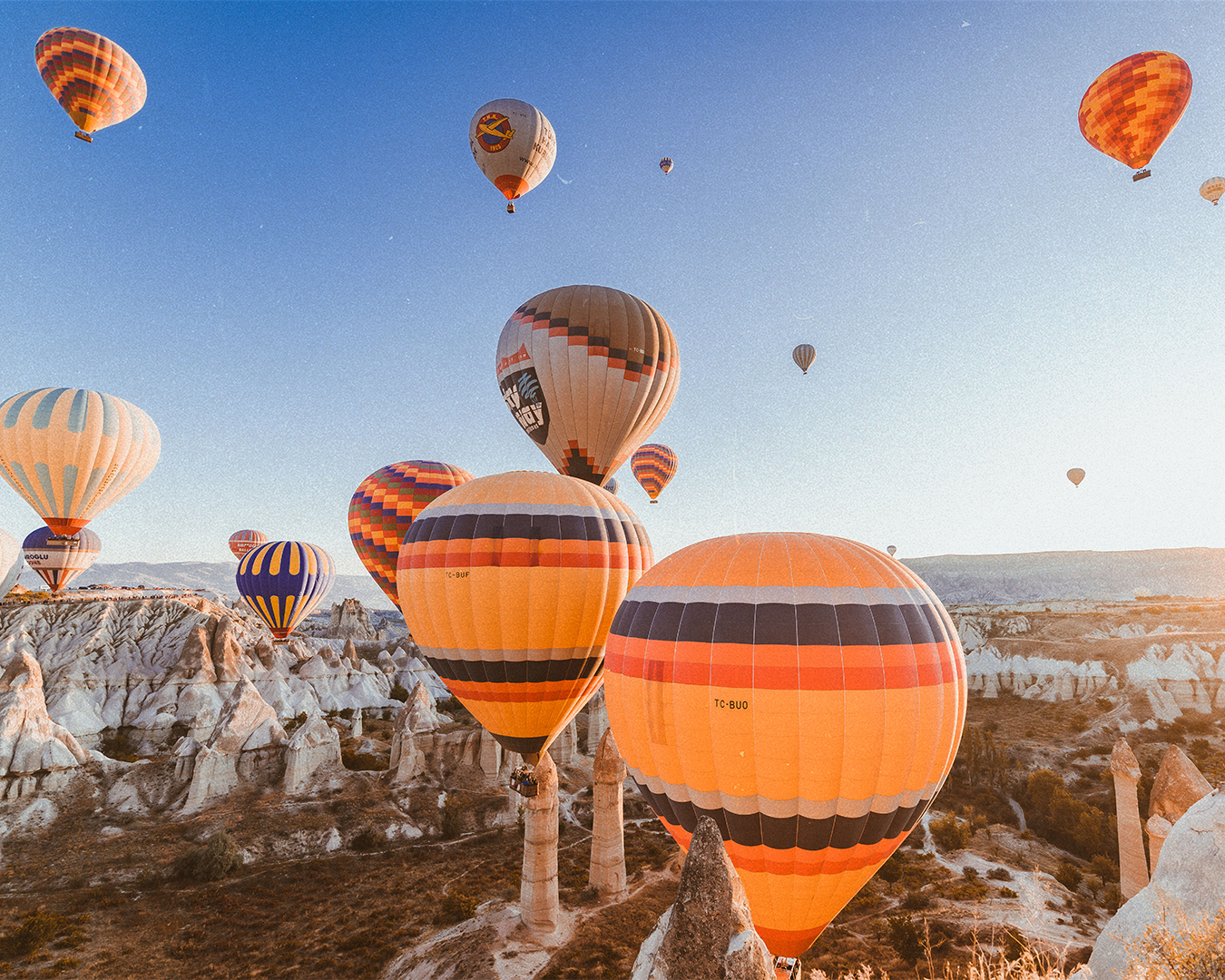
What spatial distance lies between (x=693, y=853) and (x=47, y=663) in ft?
156

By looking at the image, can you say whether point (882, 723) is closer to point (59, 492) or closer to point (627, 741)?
point (627, 741)

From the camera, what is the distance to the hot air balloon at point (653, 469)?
35344 millimetres

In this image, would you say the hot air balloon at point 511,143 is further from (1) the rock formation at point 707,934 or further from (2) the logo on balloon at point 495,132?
(1) the rock formation at point 707,934

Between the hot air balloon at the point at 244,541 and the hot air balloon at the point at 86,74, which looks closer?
the hot air balloon at the point at 86,74

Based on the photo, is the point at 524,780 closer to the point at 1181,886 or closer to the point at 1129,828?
the point at 1181,886

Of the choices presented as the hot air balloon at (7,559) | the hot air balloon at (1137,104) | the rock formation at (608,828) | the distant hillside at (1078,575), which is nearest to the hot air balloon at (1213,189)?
the hot air balloon at (1137,104)

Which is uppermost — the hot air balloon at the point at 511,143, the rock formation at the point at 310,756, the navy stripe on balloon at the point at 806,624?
the hot air balloon at the point at 511,143

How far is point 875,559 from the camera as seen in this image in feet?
25.2

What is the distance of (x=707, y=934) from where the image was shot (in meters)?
4.03

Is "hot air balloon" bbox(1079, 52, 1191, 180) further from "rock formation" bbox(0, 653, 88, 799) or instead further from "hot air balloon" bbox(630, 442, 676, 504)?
"rock formation" bbox(0, 653, 88, 799)

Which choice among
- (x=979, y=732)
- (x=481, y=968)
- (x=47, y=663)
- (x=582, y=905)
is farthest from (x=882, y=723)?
(x=47, y=663)

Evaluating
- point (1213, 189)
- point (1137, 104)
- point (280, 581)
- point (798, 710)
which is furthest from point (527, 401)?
point (1213, 189)

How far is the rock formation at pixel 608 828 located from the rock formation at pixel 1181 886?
11398 millimetres

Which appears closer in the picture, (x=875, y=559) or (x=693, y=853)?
(x=693, y=853)
